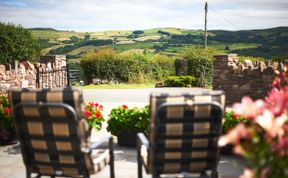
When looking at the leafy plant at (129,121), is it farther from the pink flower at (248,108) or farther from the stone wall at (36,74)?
the stone wall at (36,74)

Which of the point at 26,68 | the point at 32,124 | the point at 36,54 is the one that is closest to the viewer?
the point at 32,124

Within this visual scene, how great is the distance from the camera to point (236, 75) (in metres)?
11.7

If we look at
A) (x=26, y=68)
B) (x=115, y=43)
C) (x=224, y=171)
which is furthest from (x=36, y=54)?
(x=115, y=43)

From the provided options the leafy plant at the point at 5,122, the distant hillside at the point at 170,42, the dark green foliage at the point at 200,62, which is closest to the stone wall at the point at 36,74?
the leafy plant at the point at 5,122

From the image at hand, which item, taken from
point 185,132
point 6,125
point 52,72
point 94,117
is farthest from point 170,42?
point 185,132

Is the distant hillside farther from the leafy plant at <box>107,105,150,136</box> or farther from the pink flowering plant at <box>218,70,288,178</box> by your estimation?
the pink flowering plant at <box>218,70,288,178</box>

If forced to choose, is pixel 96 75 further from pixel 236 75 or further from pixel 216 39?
pixel 216 39

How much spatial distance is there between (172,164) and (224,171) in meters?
1.99

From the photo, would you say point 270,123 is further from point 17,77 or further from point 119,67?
point 119,67

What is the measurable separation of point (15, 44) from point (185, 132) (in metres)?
16.8

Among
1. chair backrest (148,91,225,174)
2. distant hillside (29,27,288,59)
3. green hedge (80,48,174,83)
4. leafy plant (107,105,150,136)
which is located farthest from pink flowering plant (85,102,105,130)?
distant hillside (29,27,288,59)

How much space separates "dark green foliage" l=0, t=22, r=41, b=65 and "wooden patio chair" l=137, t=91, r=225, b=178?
1558cm

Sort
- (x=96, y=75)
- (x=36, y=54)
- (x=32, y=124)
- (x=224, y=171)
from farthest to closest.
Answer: (x=96, y=75)
(x=36, y=54)
(x=224, y=171)
(x=32, y=124)

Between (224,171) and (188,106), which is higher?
(188,106)
